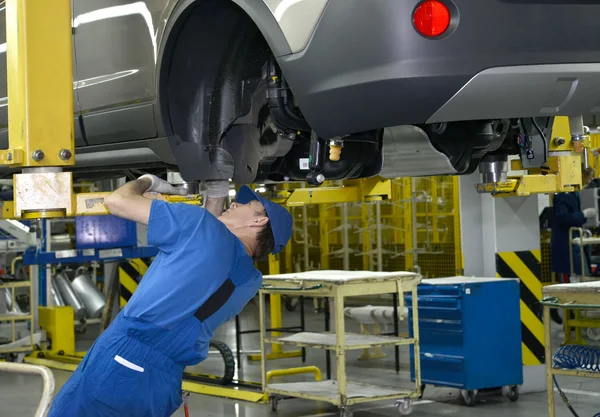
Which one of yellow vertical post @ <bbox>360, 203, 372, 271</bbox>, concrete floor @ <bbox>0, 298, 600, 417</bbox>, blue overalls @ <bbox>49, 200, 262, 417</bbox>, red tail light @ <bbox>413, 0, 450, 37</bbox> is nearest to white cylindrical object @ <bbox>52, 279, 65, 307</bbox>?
concrete floor @ <bbox>0, 298, 600, 417</bbox>

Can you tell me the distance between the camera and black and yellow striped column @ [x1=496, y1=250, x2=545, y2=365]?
7465mm

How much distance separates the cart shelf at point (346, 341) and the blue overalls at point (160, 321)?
3.09 metres

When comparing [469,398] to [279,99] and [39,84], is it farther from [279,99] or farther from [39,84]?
[39,84]

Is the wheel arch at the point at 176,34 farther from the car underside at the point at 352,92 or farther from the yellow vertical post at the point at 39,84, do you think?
the yellow vertical post at the point at 39,84

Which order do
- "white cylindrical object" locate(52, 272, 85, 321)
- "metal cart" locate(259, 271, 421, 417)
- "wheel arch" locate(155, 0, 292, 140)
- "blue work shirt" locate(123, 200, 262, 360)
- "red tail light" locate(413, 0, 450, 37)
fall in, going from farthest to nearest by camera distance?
"white cylindrical object" locate(52, 272, 85, 321)
"metal cart" locate(259, 271, 421, 417)
"blue work shirt" locate(123, 200, 262, 360)
"wheel arch" locate(155, 0, 292, 140)
"red tail light" locate(413, 0, 450, 37)

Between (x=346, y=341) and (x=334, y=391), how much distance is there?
1.22ft

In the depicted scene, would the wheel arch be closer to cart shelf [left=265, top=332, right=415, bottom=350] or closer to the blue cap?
the blue cap

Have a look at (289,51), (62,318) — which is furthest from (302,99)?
(62,318)

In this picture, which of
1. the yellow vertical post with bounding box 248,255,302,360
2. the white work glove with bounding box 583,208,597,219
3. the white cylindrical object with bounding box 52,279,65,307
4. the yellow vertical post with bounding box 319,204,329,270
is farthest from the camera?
the yellow vertical post with bounding box 319,204,329,270

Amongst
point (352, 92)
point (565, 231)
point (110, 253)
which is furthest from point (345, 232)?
point (352, 92)

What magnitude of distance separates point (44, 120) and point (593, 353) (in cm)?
314

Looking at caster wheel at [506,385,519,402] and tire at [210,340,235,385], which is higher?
tire at [210,340,235,385]

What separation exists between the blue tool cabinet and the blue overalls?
393cm

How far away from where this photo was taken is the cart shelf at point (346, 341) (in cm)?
623
